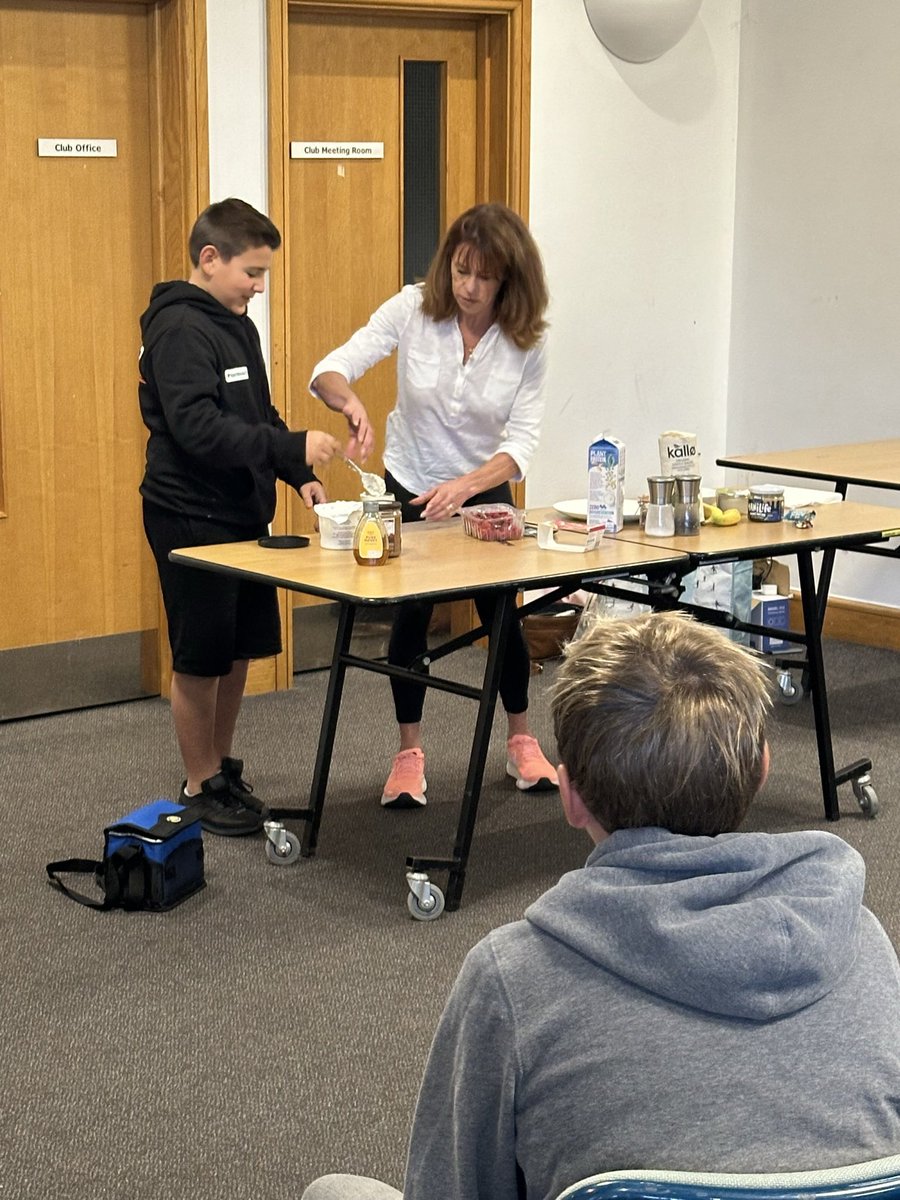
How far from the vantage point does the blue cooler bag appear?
3229 mm

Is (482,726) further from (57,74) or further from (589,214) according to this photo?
(589,214)

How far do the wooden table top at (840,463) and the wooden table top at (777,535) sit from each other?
27 centimetres

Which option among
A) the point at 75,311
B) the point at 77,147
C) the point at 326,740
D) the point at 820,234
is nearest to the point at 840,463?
the point at 820,234

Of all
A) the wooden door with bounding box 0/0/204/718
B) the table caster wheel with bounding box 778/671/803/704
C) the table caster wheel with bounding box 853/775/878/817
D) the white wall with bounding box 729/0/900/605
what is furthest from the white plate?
the white wall with bounding box 729/0/900/605

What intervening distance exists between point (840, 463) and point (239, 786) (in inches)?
80.1

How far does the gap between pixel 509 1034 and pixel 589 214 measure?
4.74 m

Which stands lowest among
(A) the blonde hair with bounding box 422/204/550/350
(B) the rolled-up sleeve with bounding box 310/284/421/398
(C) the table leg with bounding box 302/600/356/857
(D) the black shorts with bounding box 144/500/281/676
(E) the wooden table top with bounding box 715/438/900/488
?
(C) the table leg with bounding box 302/600/356/857

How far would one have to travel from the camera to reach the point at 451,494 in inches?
144

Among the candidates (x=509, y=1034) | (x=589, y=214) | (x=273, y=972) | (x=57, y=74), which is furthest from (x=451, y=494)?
(x=509, y=1034)

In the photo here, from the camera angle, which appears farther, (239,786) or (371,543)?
(239,786)

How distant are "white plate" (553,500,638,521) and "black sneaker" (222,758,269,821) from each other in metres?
1.00

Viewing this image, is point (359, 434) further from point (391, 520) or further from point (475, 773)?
point (475, 773)

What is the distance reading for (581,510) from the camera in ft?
12.4

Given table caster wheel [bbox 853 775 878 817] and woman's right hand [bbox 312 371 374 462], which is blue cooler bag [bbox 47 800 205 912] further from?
table caster wheel [bbox 853 775 878 817]
